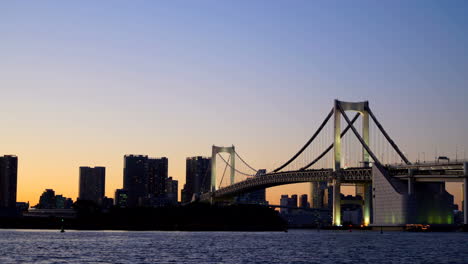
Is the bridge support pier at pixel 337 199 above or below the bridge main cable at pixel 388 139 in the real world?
below

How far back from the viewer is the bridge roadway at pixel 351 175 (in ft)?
352

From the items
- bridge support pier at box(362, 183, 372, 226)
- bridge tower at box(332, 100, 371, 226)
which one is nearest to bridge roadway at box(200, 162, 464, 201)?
bridge tower at box(332, 100, 371, 226)

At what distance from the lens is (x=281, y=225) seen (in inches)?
6545

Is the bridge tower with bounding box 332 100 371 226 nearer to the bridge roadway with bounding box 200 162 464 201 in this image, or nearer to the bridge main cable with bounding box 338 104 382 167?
the bridge main cable with bounding box 338 104 382 167

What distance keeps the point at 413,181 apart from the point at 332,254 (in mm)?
52461

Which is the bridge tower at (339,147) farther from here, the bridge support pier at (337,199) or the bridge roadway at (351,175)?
the bridge roadway at (351,175)

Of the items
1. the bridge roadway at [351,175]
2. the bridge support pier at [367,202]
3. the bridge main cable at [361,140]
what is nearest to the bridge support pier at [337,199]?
the bridge roadway at [351,175]

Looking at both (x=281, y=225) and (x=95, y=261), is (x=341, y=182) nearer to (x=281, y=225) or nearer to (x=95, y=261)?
(x=281, y=225)

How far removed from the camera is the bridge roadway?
10722 centimetres

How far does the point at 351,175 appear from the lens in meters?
121

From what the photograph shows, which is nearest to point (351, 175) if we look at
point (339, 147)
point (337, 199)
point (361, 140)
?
point (337, 199)

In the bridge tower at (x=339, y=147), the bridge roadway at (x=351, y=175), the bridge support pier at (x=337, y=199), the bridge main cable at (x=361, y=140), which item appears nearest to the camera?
the bridge roadway at (x=351, y=175)

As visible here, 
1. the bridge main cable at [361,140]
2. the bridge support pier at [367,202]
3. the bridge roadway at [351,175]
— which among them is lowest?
the bridge support pier at [367,202]

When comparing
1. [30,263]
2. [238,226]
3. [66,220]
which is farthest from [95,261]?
[66,220]
